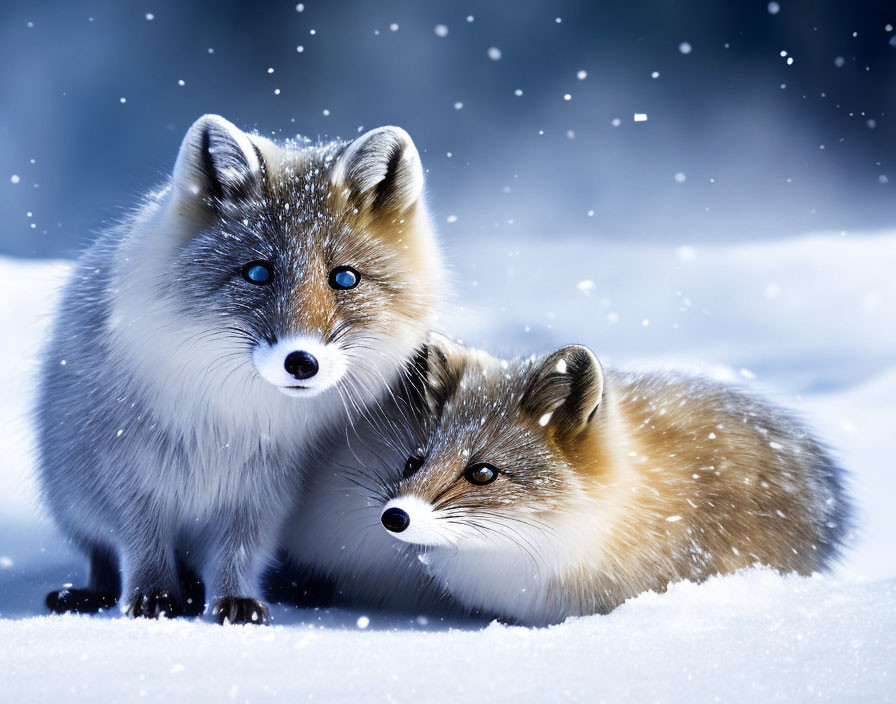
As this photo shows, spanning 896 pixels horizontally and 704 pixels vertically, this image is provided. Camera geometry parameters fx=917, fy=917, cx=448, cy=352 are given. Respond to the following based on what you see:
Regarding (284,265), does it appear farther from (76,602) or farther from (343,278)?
(76,602)

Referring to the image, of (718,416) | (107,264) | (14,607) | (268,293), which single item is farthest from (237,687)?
(718,416)

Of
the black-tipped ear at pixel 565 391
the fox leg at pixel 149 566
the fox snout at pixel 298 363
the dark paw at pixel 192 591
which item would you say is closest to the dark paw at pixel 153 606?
the fox leg at pixel 149 566

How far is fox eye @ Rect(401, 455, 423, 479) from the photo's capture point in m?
1.85

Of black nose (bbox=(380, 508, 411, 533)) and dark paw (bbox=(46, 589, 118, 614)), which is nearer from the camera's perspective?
black nose (bbox=(380, 508, 411, 533))

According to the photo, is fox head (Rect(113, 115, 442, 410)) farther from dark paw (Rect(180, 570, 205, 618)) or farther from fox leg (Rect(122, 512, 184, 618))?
dark paw (Rect(180, 570, 205, 618))

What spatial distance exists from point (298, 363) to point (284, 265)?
0.21m

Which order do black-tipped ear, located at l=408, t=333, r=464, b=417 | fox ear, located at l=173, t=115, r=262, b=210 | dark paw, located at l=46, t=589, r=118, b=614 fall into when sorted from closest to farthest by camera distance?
1. fox ear, located at l=173, t=115, r=262, b=210
2. black-tipped ear, located at l=408, t=333, r=464, b=417
3. dark paw, located at l=46, t=589, r=118, b=614

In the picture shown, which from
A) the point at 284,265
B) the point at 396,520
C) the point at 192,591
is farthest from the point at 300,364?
the point at 192,591

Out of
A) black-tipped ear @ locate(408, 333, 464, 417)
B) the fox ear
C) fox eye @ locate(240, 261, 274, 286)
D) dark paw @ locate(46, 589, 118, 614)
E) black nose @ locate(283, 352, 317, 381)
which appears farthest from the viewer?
dark paw @ locate(46, 589, 118, 614)

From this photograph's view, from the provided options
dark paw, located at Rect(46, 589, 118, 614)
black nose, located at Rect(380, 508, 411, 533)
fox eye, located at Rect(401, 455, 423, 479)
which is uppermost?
fox eye, located at Rect(401, 455, 423, 479)

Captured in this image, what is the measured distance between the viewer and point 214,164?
1.83 m

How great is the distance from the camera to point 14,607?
2041 millimetres

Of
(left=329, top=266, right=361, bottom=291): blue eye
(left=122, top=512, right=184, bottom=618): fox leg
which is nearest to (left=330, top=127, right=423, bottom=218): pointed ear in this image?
(left=329, top=266, right=361, bottom=291): blue eye

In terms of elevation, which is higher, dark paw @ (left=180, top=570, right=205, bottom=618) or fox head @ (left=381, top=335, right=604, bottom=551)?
fox head @ (left=381, top=335, right=604, bottom=551)
